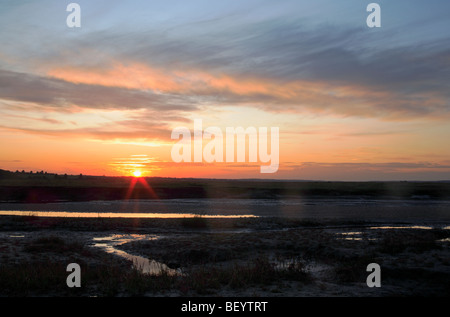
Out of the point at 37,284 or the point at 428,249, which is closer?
the point at 37,284

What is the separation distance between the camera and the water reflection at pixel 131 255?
1597 cm

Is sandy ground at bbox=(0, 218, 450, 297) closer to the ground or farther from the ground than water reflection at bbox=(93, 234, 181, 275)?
farther from the ground

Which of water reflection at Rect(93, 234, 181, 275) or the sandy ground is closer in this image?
the sandy ground

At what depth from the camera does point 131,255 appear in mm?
19594

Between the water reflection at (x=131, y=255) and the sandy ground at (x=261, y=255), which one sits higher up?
the sandy ground at (x=261, y=255)

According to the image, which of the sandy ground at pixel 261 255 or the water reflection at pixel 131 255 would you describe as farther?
the water reflection at pixel 131 255

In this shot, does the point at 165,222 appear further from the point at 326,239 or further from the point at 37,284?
the point at 37,284

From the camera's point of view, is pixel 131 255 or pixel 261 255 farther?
pixel 131 255

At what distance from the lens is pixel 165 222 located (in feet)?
108

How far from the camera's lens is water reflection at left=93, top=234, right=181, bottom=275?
52.4 ft

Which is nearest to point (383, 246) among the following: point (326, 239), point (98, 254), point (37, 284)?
point (326, 239)
